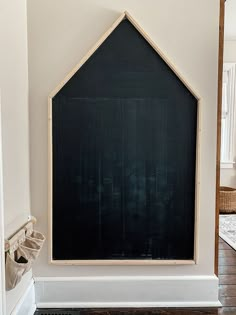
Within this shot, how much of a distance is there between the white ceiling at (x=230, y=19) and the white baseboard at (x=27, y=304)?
11.1ft

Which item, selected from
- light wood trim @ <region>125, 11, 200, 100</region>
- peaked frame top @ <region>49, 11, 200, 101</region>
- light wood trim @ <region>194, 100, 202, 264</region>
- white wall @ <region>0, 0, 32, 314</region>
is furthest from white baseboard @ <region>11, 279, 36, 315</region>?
light wood trim @ <region>125, 11, 200, 100</region>

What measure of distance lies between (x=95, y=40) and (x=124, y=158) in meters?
0.80

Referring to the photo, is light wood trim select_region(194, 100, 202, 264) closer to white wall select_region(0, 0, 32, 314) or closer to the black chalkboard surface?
the black chalkboard surface

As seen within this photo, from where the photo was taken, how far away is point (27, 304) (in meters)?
1.86

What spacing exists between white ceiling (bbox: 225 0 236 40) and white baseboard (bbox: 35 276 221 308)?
2.93 meters

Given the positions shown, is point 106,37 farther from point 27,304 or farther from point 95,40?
point 27,304

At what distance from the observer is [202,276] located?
2047mm

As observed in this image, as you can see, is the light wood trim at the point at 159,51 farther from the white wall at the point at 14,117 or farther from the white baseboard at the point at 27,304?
the white baseboard at the point at 27,304

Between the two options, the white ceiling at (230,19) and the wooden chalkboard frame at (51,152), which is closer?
the wooden chalkboard frame at (51,152)

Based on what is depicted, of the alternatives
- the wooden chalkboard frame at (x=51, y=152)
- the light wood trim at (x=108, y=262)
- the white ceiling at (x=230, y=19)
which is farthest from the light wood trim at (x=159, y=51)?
the white ceiling at (x=230, y=19)

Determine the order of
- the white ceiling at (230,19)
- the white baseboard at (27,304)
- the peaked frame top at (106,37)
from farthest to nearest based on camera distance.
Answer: the white ceiling at (230,19), the peaked frame top at (106,37), the white baseboard at (27,304)

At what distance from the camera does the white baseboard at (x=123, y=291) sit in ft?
6.64

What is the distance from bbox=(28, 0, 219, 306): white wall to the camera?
6.41 feet

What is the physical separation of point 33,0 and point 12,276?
1.67m
